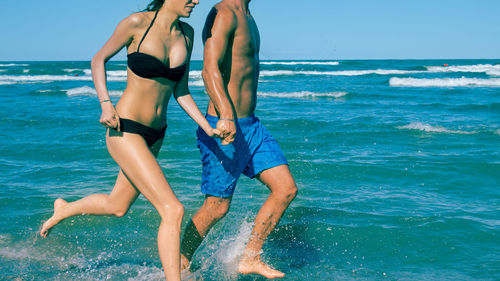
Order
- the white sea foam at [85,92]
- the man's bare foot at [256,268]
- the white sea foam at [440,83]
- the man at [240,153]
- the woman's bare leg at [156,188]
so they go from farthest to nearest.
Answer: the white sea foam at [440,83]
the white sea foam at [85,92]
the man's bare foot at [256,268]
the man at [240,153]
the woman's bare leg at [156,188]

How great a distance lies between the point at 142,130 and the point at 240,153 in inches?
32.2

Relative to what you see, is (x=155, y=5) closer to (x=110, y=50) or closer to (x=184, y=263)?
(x=110, y=50)

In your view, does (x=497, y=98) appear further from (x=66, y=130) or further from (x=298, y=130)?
(x=66, y=130)

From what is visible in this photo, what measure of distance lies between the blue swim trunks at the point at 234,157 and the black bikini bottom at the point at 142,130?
462mm

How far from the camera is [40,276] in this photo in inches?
157

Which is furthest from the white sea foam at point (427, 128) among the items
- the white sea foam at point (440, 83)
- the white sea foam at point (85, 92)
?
the white sea foam at point (440, 83)

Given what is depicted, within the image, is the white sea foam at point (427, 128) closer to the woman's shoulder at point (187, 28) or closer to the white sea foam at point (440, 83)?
the woman's shoulder at point (187, 28)

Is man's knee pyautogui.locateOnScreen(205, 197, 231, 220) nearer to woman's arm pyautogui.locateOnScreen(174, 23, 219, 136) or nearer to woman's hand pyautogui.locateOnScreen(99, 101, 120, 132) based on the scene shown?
woman's arm pyautogui.locateOnScreen(174, 23, 219, 136)

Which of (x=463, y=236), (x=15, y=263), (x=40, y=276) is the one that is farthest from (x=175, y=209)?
(x=463, y=236)

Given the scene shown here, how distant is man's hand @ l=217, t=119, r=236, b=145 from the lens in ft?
10.7

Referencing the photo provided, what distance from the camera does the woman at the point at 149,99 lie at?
Result: 120 inches

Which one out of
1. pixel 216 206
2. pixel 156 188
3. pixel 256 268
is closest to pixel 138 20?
pixel 156 188

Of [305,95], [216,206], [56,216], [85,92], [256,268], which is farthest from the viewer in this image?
[85,92]

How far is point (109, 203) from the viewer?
11.8 ft
